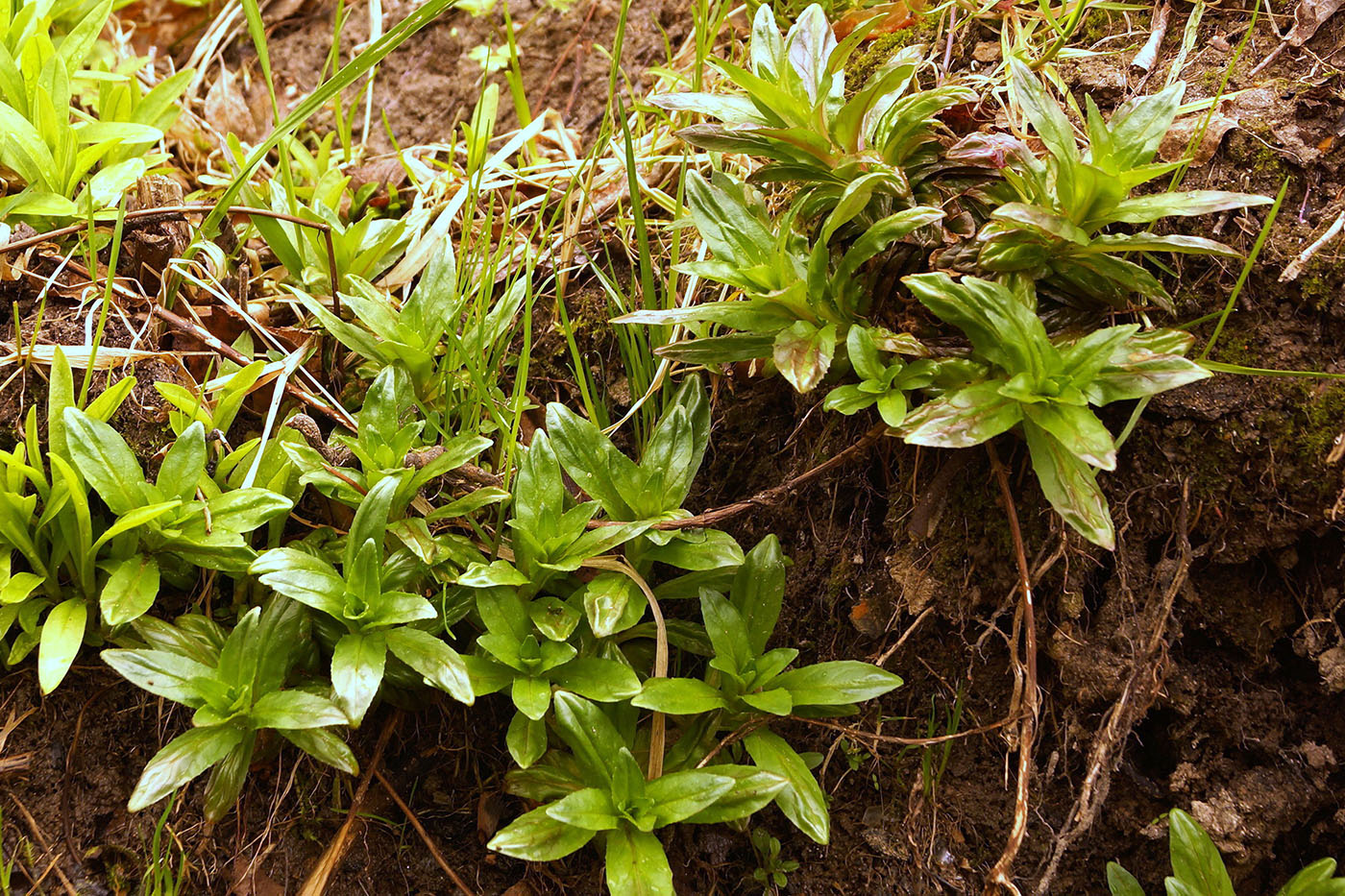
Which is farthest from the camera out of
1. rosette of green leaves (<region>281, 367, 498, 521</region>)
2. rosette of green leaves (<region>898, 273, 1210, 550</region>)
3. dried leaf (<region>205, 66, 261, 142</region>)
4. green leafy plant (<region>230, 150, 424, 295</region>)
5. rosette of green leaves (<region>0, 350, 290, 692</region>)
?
dried leaf (<region>205, 66, 261, 142</region>)

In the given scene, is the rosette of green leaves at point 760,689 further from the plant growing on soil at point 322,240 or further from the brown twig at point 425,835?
the plant growing on soil at point 322,240

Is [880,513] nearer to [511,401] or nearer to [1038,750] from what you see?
[1038,750]

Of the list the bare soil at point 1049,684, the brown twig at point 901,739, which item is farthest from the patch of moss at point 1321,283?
the brown twig at point 901,739

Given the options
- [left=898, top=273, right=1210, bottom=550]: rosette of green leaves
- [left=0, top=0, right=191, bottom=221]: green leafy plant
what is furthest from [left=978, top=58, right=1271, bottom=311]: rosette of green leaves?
[left=0, top=0, right=191, bottom=221]: green leafy plant

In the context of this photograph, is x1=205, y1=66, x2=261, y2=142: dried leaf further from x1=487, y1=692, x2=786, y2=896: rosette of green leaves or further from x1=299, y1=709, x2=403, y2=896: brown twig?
x1=487, y1=692, x2=786, y2=896: rosette of green leaves

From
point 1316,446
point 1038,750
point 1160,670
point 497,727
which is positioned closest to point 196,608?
point 497,727
